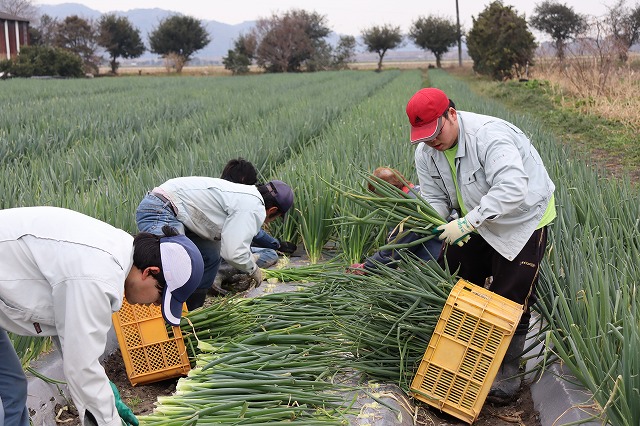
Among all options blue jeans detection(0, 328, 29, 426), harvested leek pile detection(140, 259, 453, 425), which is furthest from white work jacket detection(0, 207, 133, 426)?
harvested leek pile detection(140, 259, 453, 425)

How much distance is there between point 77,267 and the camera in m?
1.65

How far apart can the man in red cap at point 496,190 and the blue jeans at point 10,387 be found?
147 cm

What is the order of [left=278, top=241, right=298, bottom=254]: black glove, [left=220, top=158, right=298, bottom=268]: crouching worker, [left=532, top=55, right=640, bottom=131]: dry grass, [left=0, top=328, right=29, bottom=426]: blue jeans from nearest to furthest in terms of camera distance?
[left=0, top=328, right=29, bottom=426]: blue jeans, [left=220, top=158, right=298, bottom=268]: crouching worker, [left=278, top=241, right=298, bottom=254]: black glove, [left=532, top=55, right=640, bottom=131]: dry grass

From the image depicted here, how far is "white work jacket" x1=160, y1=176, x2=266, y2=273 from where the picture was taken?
312 cm

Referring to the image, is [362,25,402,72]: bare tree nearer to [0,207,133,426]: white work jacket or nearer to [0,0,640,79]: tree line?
[0,0,640,79]: tree line

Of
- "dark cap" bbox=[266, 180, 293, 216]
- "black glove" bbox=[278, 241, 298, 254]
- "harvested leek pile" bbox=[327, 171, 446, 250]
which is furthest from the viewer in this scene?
"black glove" bbox=[278, 241, 298, 254]

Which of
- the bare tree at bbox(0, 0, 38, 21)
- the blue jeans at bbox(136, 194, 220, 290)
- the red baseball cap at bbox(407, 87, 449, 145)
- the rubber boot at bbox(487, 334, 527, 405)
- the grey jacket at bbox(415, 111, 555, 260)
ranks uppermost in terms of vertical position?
the bare tree at bbox(0, 0, 38, 21)

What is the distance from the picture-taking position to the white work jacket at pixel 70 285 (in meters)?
1.63

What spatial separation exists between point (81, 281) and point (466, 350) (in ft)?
4.26

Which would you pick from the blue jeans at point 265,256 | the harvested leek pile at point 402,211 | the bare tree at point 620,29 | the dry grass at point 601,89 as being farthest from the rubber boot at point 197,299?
the bare tree at point 620,29

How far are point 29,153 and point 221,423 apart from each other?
4.91m

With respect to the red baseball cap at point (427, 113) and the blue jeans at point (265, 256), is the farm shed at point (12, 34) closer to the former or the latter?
the blue jeans at point (265, 256)

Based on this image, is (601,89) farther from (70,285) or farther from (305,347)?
(70,285)

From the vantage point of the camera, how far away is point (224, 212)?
324cm
